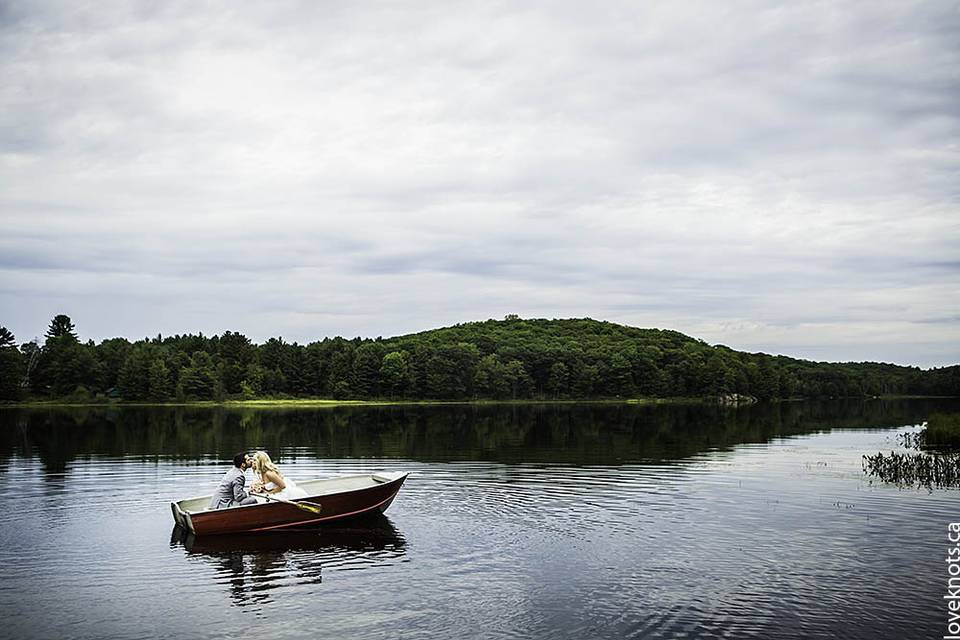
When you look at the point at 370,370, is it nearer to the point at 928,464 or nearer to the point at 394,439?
the point at 394,439

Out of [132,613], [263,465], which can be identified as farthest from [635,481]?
[132,613]

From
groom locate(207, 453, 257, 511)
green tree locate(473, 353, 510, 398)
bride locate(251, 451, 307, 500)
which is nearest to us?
groom locate(207, 453, 257, 511)

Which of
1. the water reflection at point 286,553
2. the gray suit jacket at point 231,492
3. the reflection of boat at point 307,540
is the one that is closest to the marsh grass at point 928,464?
the reflection of boat at point 307,540

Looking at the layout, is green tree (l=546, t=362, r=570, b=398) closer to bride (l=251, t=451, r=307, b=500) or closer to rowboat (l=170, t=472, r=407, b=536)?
rowboat (l=170, t=472, r=407, b=536)

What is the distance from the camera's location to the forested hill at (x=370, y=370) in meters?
149

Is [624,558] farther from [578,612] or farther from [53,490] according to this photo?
[53,490]

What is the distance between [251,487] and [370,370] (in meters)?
145

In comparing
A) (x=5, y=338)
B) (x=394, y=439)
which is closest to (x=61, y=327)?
(x=5, y=338)

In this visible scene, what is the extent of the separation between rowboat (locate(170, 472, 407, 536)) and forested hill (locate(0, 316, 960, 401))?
13277 centimetres

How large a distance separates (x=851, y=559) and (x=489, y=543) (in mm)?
8802

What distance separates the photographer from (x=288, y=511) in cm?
2328

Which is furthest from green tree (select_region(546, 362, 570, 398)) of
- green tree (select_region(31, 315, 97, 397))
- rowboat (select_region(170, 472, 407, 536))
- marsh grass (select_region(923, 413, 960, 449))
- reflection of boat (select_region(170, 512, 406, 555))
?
reflection of boat (select_region(170, 512, 406, 555))

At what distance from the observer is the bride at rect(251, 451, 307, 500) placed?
2369 centimetres

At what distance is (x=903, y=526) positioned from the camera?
77.0 ft
